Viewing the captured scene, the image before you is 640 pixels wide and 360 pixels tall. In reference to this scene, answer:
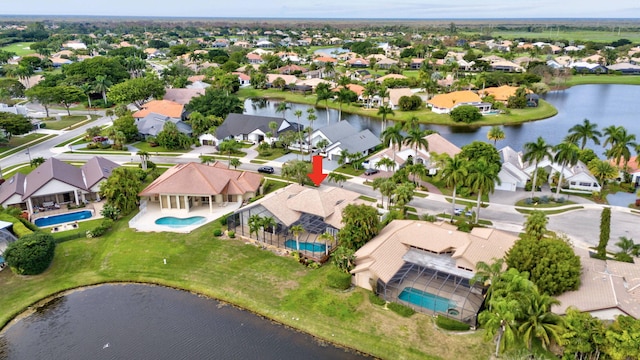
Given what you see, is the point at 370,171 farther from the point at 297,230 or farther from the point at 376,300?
the point at 376,300

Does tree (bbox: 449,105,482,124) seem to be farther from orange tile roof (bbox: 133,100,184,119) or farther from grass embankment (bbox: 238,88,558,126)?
orange tile roof (bbox: 133,100,184,119)

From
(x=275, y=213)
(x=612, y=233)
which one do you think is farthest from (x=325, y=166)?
(x=612, y=233)

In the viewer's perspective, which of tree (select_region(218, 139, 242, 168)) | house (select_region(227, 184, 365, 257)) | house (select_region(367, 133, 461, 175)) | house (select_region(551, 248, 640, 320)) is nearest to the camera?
house (select_region(551, 248, 640, 320))

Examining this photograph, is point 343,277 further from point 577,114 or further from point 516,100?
point 577,114

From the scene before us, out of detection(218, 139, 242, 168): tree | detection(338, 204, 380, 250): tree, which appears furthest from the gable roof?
detection(338, 204, 380, 250): tree

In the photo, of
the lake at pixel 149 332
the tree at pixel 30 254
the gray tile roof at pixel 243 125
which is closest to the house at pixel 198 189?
the tree at pixel 30 254

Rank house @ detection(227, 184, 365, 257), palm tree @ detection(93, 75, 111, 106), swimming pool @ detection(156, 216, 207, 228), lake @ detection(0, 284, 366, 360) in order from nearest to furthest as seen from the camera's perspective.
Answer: lake @ detection(0, 284, 366, 360)
house @ detection(227, 184, 365, 257)
swimming pool @ detection(156, 216, 207, 228)
palm tree @ detection(93, 75, 111, 106)

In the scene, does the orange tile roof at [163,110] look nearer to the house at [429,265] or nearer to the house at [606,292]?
the house at [429,265]
